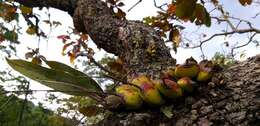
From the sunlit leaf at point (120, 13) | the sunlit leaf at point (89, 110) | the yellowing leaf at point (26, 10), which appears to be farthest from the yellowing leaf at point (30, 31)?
the sunlit leaf at point (89, 110)

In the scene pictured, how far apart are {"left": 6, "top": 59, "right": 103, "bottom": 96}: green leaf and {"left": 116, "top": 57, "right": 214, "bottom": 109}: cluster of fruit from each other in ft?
0.37

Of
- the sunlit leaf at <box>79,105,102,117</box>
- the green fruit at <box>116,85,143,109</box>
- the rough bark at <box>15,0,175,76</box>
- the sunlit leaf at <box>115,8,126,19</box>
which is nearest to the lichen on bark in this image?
the rough bark at <box>15,0,175,76</box>

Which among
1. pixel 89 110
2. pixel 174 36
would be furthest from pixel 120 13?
pixel 89 110

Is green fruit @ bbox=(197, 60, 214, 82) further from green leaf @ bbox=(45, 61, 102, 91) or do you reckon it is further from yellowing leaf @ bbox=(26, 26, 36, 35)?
yellowing leaf @ bbox=(26, 26, 36, 35)

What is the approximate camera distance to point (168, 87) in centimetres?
123

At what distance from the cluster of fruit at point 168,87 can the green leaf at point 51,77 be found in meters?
0.11

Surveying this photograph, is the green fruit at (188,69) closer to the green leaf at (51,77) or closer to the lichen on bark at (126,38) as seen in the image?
the green leaf at (51,77)

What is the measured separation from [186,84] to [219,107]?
104 mm

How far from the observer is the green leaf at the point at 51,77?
1.25 metres

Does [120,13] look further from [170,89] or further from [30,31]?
[170,89]

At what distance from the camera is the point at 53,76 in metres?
1.27

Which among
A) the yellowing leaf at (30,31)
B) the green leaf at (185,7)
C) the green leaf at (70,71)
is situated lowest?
the green leaf at (70,71)

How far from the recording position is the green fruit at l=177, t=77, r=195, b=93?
123cm

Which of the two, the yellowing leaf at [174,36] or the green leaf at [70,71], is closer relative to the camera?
the green leaf at [70,71]
